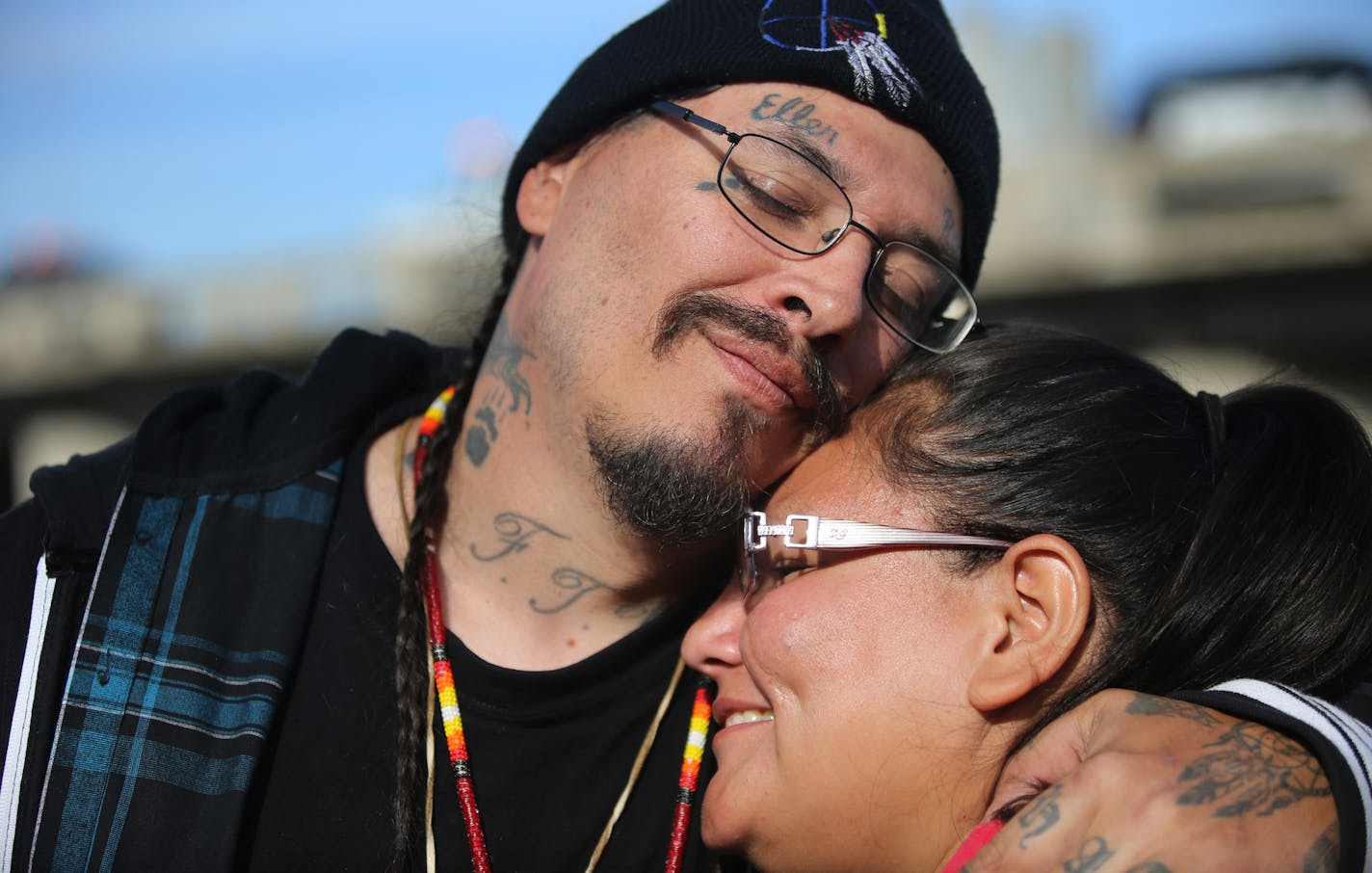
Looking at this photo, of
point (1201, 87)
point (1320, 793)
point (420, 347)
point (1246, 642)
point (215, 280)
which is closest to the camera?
point (1320, 793)

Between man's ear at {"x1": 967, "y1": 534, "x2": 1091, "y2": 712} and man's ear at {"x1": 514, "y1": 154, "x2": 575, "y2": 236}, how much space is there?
Result: 1.57m

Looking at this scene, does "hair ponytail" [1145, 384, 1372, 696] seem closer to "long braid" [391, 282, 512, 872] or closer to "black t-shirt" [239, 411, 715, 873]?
"black t-shirt" [239, 411, 715, 873]

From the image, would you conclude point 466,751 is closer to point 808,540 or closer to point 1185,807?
point 808,540

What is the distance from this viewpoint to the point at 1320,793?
2.00 metres

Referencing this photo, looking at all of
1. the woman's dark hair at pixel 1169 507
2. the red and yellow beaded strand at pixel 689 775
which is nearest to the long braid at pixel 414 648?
the red and yellow beaded strand at pixel 689 775

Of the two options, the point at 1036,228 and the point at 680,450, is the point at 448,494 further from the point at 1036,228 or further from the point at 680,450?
the point at 1036,228

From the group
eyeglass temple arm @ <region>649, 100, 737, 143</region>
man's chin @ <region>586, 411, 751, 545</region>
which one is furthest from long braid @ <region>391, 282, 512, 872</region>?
eyeglass temple arm @ <region>649, 100, 737, 143</region>

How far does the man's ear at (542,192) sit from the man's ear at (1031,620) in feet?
5.16

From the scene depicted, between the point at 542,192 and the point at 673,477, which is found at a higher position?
the point at 542,192

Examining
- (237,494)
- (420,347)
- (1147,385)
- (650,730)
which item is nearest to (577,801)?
(650,730)

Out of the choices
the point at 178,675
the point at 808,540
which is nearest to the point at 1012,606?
the point at 808,540

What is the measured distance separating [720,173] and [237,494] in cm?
132

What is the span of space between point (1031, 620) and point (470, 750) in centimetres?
128

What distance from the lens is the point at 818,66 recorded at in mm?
2973
